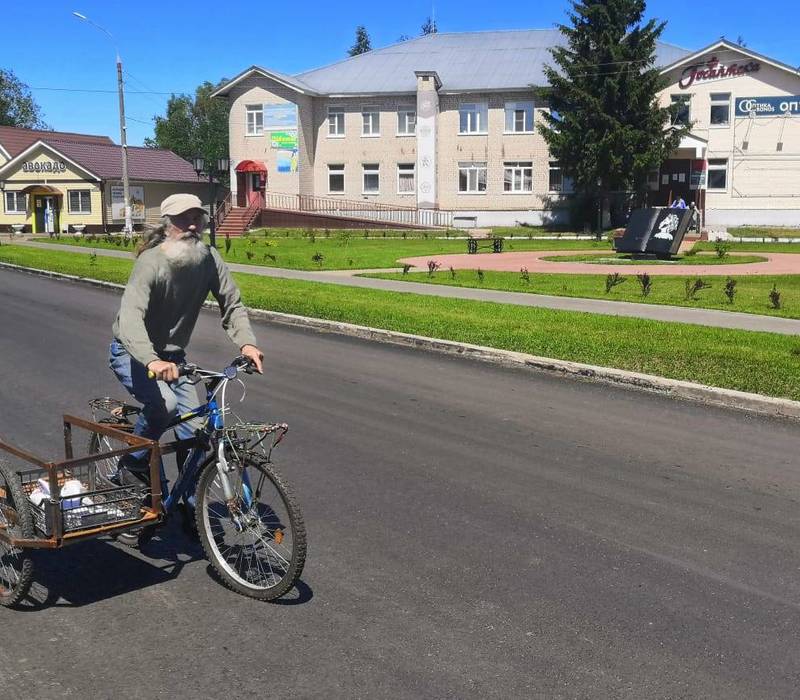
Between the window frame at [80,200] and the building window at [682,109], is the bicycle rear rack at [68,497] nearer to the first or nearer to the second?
the building window at [682,109]

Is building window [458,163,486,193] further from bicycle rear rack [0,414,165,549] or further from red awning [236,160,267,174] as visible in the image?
bicycle rear rack [0,414,165,549]

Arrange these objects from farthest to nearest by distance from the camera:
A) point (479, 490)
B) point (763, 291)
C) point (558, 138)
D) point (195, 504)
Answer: point (558, 138), point (763, 291), point (479, 490), point (195, 504)

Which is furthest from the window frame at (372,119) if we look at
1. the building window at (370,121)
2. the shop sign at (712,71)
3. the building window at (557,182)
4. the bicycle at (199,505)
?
the bicycle at (199,505)

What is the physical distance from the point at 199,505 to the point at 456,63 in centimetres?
5729

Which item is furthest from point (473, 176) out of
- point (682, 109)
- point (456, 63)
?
point (682, 109)

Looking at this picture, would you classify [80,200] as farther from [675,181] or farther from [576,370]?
[576,370]

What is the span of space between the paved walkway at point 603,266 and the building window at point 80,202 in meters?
32.5

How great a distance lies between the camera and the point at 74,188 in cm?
5638

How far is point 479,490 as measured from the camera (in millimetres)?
6273

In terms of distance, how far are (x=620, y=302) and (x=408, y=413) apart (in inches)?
361

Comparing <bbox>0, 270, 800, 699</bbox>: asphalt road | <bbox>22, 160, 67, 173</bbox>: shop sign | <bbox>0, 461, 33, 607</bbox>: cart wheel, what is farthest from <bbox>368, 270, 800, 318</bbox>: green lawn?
<bbox>22, 160, 67, 173</bbox>: shop sign

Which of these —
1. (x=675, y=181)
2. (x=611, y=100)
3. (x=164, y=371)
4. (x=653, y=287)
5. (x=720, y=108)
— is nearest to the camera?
(x=164, y=371)

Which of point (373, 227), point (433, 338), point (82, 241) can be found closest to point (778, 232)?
point (373, 227)

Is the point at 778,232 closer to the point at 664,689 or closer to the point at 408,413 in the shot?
the point at 408,413
